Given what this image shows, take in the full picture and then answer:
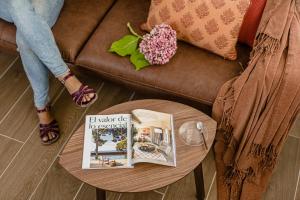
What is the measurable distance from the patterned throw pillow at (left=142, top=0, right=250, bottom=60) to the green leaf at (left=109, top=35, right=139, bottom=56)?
0.47 ft

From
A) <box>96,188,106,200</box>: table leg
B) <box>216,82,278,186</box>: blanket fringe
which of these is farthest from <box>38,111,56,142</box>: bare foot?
<box>216,82,278,186</box>: blanket fringe

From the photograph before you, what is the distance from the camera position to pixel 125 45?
1.70 metres

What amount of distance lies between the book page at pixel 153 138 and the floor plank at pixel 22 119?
0.73m

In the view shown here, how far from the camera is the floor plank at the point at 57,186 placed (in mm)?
1661

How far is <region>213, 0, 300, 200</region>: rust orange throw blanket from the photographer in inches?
57.8

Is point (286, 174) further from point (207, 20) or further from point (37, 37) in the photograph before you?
point (37, 37)

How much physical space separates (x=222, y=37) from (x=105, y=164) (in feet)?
2.45

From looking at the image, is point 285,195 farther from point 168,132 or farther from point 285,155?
point 168,132

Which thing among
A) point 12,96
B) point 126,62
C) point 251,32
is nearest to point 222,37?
point 251,32

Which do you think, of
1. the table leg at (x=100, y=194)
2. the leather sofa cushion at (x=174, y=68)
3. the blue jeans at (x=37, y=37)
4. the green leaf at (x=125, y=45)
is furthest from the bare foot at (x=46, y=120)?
the table leg at (x=100, y=194)

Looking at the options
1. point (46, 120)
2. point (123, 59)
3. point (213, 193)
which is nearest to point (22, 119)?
point (46, 120)

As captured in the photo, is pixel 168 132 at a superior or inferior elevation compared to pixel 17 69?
inferior

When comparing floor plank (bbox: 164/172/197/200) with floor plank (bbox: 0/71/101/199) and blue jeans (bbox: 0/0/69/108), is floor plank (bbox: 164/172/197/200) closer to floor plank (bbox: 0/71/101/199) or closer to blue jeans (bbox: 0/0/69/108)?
floor plank (bbox: 0/71/101/199)

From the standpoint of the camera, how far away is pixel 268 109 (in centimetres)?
149
